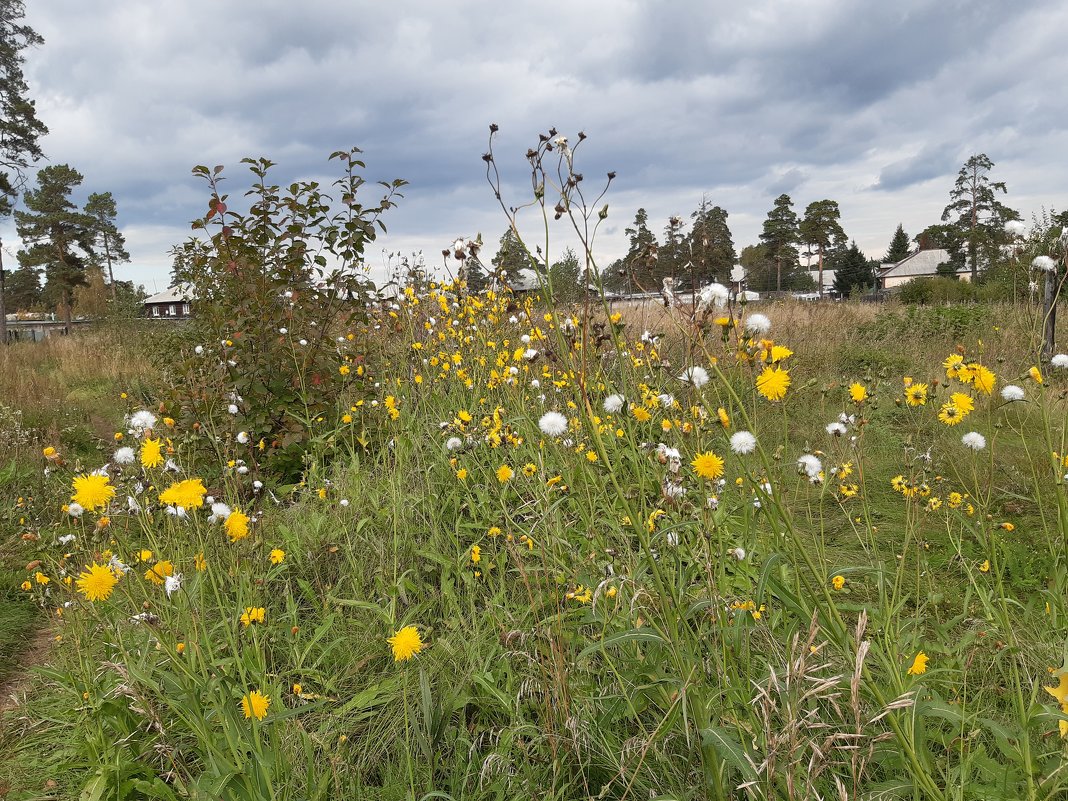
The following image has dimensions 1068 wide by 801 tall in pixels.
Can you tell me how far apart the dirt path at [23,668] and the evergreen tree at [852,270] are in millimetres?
51063

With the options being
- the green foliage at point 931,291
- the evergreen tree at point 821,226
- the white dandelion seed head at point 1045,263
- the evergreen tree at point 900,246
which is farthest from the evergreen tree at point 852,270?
the white dandelion seed head at point 1045,263

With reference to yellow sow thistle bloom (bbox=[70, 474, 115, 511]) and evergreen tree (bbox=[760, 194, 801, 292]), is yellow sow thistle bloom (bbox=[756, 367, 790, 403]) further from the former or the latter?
evergreen tree (bbox=[760, 194, 801, 292])

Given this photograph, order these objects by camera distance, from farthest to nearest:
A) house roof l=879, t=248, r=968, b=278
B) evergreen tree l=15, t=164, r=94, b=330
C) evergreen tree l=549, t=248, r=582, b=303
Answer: house roof l=879, t=248, r=968, b=278 < evergreen tree l=15, t=164, r=94, b=330 < evergreen tree l=549, t=248, r=582, b=303

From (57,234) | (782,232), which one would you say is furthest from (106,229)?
(782,232)

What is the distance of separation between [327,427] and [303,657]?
2286 mm

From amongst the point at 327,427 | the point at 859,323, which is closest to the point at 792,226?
the point at 859,323

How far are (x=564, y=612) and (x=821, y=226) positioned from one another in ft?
171

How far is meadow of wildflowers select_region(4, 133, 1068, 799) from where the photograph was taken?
1.19m

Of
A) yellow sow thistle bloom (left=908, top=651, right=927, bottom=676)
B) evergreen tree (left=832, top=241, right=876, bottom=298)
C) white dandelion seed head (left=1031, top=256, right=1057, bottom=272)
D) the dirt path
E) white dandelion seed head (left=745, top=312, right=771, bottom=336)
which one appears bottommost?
the dirt path

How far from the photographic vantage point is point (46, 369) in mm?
10055

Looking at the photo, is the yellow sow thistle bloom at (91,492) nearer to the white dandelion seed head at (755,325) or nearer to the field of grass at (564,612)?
the field of grass at (564,612)

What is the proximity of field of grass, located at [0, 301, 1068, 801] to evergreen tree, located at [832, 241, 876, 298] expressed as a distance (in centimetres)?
4914

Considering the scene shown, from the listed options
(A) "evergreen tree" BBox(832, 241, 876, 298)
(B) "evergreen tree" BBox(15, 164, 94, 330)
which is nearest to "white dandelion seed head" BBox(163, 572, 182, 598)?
(B) "evergreen tree" BBox(15, 164, 94, 330)

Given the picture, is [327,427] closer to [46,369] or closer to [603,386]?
[603,386]
